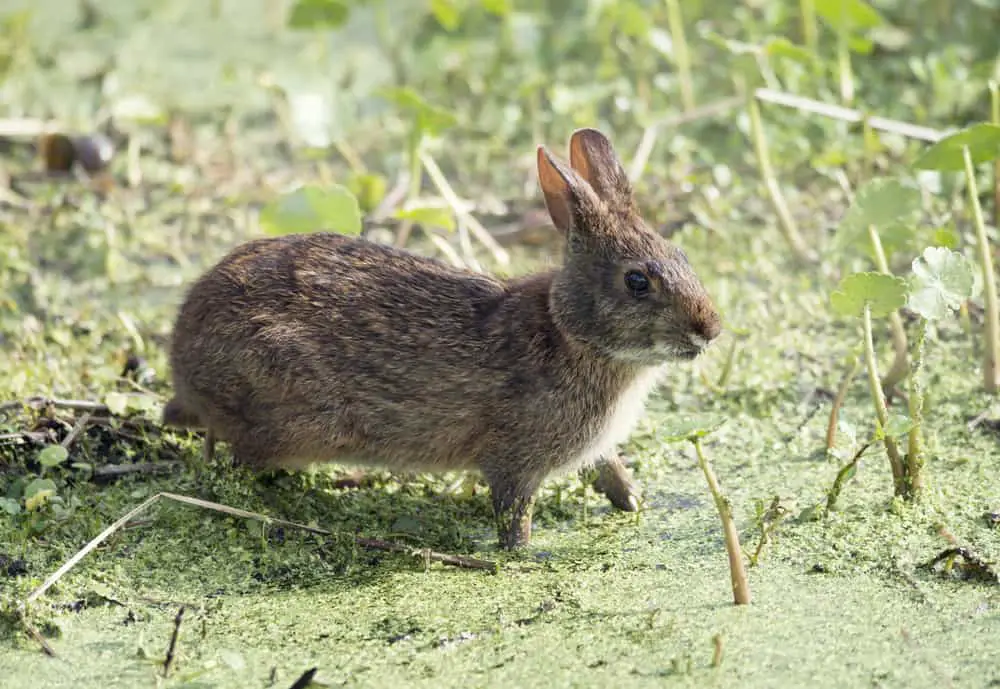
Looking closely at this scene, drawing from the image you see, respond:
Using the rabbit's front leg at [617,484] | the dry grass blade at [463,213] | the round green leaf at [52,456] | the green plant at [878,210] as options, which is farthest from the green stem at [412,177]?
the green plant at [878,210]

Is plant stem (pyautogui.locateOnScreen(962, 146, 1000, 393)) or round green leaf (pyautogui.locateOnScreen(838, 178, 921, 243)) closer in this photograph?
round green leaf (pyautogui.locateOnScreen(838, 178, 921, 243))

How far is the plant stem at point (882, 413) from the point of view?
15.7 feet

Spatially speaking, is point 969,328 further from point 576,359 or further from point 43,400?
point 43,400

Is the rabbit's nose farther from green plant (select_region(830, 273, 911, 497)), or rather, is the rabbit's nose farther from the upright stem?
the upright stem

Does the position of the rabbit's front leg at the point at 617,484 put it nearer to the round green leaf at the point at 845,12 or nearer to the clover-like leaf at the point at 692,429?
the clover-like leaf at the point at 692,429

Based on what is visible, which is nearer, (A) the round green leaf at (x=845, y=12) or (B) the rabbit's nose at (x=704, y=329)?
(B) the rabbit's nose at (x=704, y=329)

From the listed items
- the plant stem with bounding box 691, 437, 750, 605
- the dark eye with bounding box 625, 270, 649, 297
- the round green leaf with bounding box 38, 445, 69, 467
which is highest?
the dark eye with bounding box 625, 270, 649, 297

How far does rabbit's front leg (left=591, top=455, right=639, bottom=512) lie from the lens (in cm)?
520

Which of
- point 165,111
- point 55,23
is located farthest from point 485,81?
point 55,23

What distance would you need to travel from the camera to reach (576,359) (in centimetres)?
503

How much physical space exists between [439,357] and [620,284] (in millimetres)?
680

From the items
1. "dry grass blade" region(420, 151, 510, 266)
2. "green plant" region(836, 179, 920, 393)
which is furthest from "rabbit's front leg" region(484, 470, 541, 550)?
"dry grass blade" region(420, 151, 510, 266)

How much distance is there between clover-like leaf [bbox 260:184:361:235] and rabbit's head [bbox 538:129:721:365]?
998 millimetres

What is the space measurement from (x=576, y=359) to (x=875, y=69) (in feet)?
13.5
